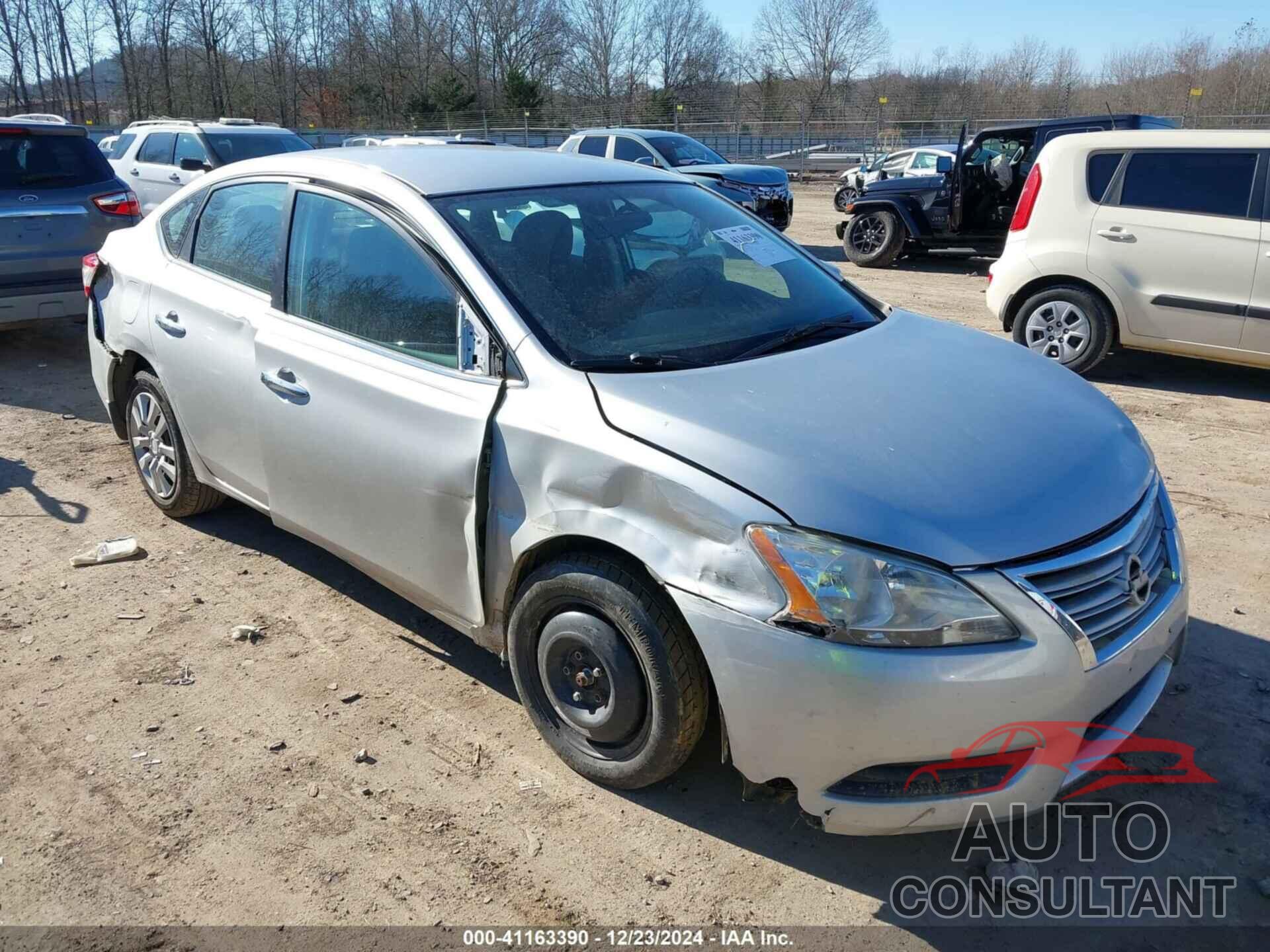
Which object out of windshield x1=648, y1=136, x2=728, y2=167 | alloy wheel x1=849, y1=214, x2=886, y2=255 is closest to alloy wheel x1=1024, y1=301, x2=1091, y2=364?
alloy wheel x1=849, y1=214, x2=886, y2=255

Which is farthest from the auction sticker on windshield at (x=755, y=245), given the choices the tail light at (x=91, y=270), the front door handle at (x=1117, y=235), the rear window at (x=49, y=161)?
the rear window at (x=49, y=161)

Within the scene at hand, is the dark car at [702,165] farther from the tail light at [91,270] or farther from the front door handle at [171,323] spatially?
the front door handle at [171,323]

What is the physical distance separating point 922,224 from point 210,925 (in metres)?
12.8

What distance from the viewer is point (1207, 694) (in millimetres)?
3443

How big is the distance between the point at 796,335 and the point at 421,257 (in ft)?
4.17

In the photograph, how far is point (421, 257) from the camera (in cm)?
328

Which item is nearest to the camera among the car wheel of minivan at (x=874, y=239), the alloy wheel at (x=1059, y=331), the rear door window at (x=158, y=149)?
the alloy wheel at (x=1059, y=331)

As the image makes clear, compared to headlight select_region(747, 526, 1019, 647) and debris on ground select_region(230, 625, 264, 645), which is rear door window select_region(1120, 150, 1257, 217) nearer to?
headlight select_region(747, 526, 1019, 647)

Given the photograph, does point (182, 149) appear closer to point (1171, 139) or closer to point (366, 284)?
point (366, 284)

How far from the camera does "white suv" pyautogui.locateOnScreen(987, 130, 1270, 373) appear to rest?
6.84m

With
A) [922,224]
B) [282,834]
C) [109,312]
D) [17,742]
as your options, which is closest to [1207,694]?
[282,834]

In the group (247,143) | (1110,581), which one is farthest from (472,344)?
(247,143)

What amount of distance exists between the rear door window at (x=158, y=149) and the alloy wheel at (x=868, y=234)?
30.5ft

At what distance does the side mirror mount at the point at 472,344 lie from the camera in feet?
10.0
